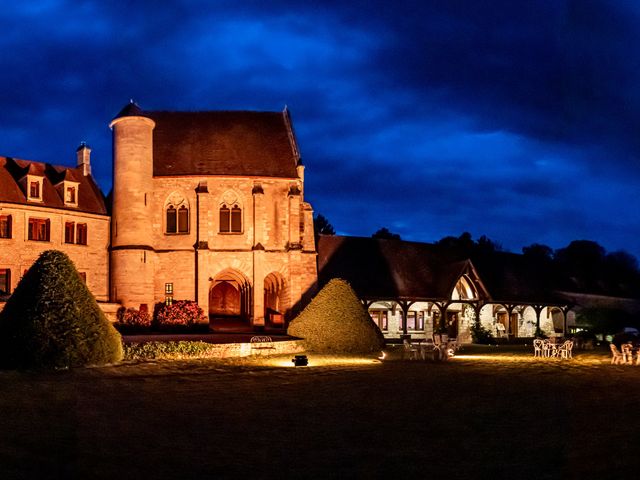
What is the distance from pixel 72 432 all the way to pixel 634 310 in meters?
49.3

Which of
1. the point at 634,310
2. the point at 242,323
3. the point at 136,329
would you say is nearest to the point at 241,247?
the point at 242,323

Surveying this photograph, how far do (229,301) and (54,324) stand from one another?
87.6 feet

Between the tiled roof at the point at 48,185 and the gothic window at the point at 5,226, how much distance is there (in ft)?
2.55

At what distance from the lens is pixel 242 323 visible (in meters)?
39.2

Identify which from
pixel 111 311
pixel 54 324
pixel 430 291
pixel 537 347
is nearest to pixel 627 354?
pixel 537 347

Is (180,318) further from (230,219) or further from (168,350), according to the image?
(168,350)

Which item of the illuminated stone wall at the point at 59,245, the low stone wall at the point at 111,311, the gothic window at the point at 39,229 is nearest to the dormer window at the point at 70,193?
the illuminated stone wall at the point at 59,245

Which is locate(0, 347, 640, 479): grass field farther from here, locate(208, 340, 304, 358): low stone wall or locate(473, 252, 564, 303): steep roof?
locate(473, 252, 564, 303): steep roof

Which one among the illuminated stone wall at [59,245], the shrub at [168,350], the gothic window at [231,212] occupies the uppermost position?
the gothic window at [231,212]

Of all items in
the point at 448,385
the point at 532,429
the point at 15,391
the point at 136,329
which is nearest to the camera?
the point at 532,429

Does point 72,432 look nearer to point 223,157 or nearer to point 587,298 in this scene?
point 223,157

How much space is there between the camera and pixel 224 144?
39.2 m

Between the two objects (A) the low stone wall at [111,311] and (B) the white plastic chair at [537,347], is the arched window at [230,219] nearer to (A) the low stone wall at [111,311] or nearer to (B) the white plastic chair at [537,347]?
(A) the low stone wall at [111,311]

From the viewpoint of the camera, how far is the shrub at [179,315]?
33.6 meters
